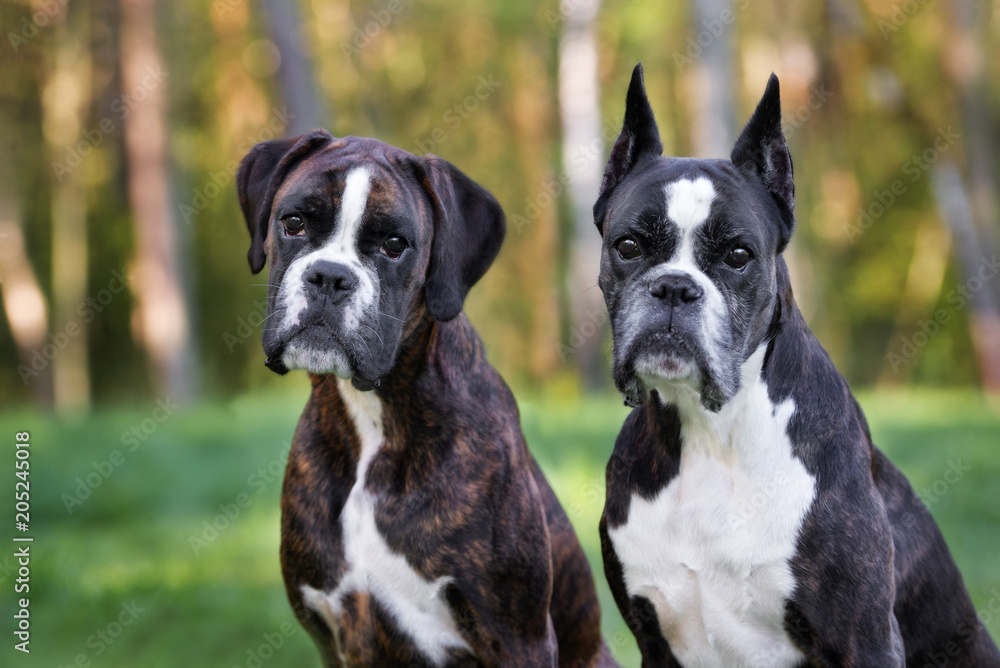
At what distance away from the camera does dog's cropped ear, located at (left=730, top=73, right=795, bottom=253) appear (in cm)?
364

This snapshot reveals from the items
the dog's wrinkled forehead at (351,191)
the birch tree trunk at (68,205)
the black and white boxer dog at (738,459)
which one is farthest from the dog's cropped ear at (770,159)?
the birch tree trunk at (68,205)

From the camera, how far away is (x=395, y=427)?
391cm

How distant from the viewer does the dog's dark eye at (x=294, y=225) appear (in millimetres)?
3789

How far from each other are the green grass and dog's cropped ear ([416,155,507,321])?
2955 mm

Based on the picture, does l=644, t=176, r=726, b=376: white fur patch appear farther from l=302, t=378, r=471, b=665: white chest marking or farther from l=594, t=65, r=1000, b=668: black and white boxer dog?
l=302, t=378, r=471, b=665: white chest marking

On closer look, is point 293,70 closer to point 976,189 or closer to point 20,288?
point 20,288

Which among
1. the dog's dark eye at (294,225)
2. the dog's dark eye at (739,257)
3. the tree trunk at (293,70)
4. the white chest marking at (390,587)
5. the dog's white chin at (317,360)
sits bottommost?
the white chest marking at (390,587)

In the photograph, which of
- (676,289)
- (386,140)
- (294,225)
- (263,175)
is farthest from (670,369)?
(386,140)

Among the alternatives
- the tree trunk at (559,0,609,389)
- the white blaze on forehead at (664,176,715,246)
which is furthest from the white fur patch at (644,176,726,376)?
the tree trunk at (559,0,609,389)

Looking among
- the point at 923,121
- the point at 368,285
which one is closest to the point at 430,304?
the point at 368,285

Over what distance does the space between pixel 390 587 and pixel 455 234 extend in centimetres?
124

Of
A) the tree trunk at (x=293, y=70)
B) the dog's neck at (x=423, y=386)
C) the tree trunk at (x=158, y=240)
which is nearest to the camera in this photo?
the dog's neck at (x=423, y=386)

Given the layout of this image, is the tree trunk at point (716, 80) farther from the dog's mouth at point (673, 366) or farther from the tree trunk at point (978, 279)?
the dog's mouth at point (673, 366)

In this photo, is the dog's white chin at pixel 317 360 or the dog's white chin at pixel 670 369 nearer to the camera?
the dog's white chin at pixel 670 369
